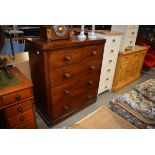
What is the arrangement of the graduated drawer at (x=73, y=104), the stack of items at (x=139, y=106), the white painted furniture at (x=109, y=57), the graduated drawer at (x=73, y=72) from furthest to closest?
1. the white painted furniture at (x=109, y=57)
2. the graduated drawer at (x=73, y=104)
3. the graduated drawer at (x=73, y=72)
4. the stack of items at (x=139, y=106)

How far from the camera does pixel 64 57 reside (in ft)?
4.72

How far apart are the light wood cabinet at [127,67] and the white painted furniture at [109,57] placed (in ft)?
0.36

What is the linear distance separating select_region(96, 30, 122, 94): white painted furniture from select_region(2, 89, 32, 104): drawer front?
4.26ft

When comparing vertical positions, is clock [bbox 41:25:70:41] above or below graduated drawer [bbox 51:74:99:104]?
above

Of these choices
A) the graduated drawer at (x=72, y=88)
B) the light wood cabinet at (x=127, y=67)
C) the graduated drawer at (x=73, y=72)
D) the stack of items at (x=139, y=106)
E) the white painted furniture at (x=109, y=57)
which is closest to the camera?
the stack of items at (x=139, y=106)

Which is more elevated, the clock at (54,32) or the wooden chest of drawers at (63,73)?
the clock at (54,32)

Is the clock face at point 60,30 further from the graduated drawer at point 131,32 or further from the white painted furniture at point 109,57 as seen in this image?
the graduated drawer at point 131,32

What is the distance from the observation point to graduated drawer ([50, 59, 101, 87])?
147cm

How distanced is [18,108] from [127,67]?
211 centimetres

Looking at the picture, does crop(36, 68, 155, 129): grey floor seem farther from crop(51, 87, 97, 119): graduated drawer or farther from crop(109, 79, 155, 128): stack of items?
crop(109, 79, 155, 128): stack of items

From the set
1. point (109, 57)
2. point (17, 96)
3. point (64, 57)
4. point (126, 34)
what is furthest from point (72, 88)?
point (126, 34)

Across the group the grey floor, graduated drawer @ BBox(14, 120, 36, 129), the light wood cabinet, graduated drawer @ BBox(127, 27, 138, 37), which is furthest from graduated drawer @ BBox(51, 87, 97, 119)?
graduated drawer @ BBox(127, 27, 138, 37)

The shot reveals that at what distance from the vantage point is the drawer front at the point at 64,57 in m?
1.36

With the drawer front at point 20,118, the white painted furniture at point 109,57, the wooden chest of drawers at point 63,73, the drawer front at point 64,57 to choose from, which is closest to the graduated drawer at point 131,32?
the white painted furniture at point 109,57
